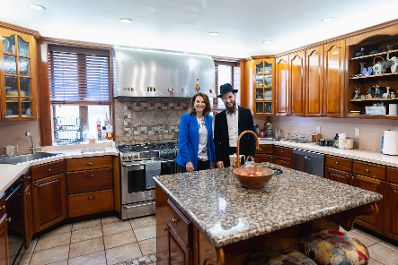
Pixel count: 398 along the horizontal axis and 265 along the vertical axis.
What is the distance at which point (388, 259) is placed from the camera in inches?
99.2

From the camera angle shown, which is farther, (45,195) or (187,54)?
(187,54)

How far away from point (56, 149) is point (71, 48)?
1.43 metres

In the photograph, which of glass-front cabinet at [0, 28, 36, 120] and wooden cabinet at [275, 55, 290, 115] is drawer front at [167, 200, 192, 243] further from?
wooden cabinet at [275, 55, 290, 115]

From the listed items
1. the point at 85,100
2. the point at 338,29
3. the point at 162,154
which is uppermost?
the point at 338,29

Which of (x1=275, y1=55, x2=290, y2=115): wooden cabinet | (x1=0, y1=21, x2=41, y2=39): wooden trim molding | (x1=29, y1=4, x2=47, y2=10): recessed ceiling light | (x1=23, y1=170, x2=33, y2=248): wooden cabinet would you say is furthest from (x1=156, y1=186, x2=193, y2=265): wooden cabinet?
(x1=275, y1=55, x2=290, y2=115): wooden cabinet

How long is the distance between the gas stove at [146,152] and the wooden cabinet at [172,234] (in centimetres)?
162

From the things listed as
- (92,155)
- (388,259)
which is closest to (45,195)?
(92,155)

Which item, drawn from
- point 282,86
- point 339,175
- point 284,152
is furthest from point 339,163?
point 282,86

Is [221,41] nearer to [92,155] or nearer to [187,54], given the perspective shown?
[187,54]

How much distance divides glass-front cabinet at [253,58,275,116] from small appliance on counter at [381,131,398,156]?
1.84 m

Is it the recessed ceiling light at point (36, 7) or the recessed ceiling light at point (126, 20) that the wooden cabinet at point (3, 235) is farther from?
the recessed ceiling light at point (126, 20)

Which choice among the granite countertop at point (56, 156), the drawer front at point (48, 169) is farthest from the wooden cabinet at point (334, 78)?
→ the drawer front at point (48, 169)

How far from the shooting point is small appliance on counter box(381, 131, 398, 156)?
3.04 meters

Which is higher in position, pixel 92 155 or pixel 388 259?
pixel 92 155
